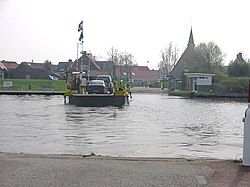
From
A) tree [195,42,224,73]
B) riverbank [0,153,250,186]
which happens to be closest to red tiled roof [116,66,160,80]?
tree [195,42,224,73]

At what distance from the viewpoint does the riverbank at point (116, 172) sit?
7062 mm

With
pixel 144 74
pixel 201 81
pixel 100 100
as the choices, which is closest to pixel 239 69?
pixel 201 81

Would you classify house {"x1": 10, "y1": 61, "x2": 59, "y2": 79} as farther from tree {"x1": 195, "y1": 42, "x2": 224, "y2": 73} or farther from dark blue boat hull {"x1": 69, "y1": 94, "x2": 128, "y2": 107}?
dark blue boat hull {"x1": 69, "y1": 94, "x2": 128, "y2": 107}

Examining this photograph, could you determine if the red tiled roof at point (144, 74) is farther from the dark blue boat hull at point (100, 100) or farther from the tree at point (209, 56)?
the dark blue boat hull at point (100, 100)

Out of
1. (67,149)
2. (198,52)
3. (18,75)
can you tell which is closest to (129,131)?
(67,149)

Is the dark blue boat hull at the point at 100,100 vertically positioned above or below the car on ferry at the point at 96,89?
below

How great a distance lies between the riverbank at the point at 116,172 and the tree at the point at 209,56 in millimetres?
84523

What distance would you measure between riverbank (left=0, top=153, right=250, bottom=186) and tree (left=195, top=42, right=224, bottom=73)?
8452cm

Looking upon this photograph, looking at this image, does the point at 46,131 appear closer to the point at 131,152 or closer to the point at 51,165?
the point at 131,152

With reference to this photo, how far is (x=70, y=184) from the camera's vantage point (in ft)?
22.6

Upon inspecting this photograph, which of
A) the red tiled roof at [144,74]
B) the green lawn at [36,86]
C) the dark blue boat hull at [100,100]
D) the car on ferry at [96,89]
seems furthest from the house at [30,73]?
the dark blue boat hull at [100,100]

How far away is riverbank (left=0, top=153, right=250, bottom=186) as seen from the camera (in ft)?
23.2

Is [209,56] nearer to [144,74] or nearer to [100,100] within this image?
[100,100]

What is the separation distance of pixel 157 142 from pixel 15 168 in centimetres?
922
